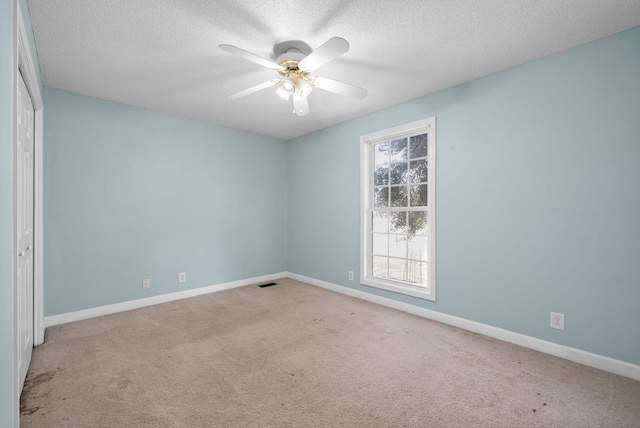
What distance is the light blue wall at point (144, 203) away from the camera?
302cm

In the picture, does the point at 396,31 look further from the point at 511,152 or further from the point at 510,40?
the point at 511,152

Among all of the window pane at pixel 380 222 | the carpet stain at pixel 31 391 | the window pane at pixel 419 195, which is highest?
the window pane at pixel 419 195

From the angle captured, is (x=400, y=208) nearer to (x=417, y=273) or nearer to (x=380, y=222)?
(x=380, y=222)

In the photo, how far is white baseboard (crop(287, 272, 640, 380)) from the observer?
205 centimetres

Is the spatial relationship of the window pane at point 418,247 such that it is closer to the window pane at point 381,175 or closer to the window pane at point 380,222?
the window pane at point 380,222

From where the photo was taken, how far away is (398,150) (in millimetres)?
3592

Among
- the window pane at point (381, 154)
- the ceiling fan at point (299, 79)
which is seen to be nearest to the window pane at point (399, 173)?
the window pane at point (381, 154)

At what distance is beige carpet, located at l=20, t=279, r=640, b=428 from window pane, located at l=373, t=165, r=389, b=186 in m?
1.74

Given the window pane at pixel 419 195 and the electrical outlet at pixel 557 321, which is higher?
the window pane at pixel 419 195

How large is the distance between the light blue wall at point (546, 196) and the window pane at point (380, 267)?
609 mm

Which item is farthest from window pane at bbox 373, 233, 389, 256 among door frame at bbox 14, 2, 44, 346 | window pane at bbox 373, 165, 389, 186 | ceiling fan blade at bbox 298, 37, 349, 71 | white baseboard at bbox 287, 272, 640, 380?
door frame at bbox 14, 2, 44, 346

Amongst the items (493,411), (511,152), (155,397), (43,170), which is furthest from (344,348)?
(43,170)

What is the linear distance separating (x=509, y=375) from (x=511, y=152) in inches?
72.0

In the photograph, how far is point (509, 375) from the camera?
6.72ft
